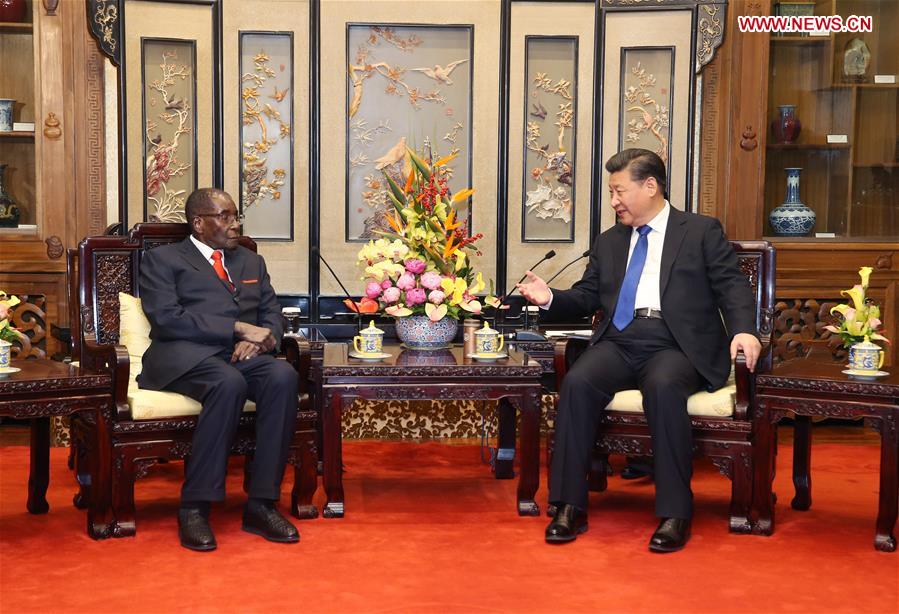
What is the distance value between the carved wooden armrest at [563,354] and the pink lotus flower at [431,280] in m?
Answer: 0.46

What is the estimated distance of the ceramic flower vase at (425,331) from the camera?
382 centimetres

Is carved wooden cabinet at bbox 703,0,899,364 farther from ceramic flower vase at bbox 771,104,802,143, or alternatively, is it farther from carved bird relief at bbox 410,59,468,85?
carved bird relief at bbox 410,59,468,85

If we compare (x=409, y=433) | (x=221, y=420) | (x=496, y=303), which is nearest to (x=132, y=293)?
(x=221, y=420)

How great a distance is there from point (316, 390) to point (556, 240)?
148 centimetres

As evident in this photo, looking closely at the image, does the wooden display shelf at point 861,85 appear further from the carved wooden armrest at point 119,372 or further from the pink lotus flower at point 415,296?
the carved wooden armrest at point 119,372

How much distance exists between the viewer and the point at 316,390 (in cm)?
418

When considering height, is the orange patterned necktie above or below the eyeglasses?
below

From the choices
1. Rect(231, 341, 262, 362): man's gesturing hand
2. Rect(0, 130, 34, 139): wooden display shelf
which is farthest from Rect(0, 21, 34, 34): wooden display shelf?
Rect(231, 341, 262, 362): man's gesturing hand

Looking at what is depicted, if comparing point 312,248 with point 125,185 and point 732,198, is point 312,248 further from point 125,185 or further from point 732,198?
point 732,198

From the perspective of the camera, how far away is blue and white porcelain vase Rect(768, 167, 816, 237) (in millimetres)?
5023

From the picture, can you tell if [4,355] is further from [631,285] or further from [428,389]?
[631,285]

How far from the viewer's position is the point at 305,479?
3.50m

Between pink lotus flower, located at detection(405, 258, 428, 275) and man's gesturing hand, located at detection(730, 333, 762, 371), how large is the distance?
1.09 m

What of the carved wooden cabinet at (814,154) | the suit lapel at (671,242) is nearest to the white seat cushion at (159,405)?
the suit lapel at (671,242)
